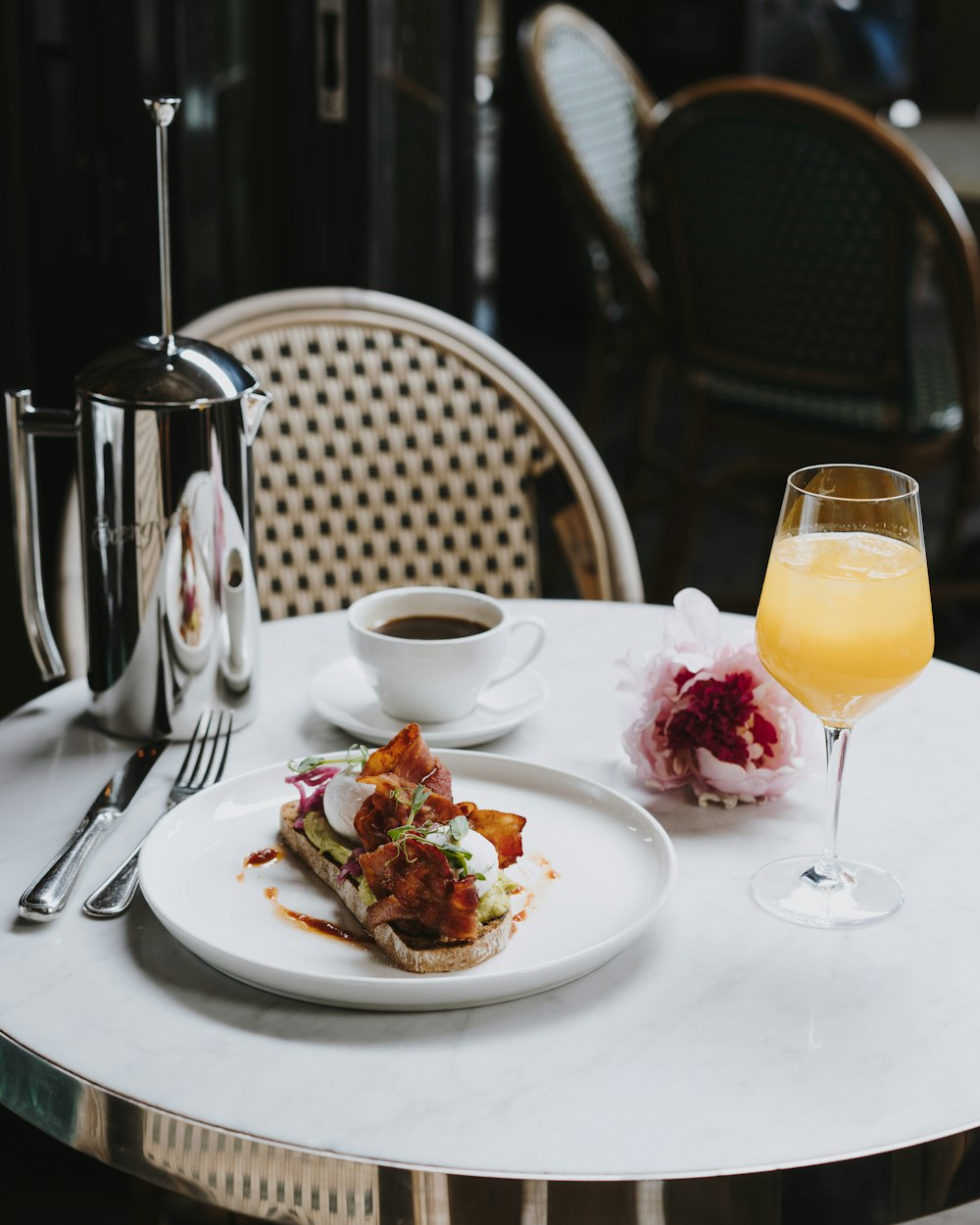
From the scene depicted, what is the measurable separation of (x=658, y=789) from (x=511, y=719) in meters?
0.12

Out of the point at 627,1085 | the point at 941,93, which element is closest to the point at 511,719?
the point at 627,1085

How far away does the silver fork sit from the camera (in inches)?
31.1

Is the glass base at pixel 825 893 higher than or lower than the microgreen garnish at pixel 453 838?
lower

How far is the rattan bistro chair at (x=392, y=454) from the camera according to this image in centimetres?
156

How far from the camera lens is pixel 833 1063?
0.68m

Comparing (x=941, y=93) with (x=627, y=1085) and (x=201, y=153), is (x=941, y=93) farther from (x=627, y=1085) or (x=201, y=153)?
(x=627, y=1085)

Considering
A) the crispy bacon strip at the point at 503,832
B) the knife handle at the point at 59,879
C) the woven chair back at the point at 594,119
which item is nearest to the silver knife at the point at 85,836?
the knife handle at the point at 59,879

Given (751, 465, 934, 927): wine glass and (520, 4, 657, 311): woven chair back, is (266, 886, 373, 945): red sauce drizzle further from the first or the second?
(520, 4, 657, 311): woven chair back

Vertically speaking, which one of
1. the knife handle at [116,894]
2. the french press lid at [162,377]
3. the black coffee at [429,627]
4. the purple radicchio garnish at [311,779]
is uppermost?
the french press lid at [162,377]

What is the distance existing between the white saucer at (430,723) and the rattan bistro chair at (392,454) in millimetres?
473

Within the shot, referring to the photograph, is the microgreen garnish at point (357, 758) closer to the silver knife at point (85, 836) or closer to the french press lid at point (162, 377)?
the silver knife at point (85, 836)

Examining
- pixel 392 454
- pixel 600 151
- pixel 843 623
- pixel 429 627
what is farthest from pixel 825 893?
pixel 600 151

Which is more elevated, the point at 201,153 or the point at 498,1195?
the point at 201,153

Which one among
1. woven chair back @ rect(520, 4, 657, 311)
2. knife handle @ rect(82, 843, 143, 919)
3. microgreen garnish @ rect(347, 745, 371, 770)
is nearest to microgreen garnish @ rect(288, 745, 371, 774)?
microgreen garnish @ rect(347, 745, 371, 770)
